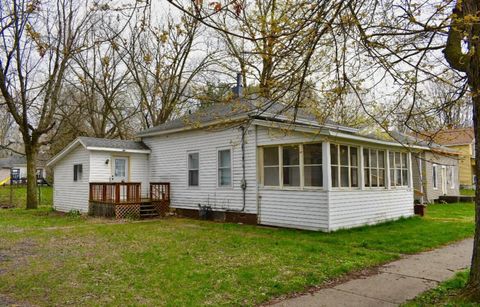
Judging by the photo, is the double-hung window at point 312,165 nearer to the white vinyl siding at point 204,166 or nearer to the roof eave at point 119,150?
the white vinyl siding at point 204,166

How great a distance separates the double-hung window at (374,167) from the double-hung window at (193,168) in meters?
6.11

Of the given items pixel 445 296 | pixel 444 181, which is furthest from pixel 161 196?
pixel 444 181

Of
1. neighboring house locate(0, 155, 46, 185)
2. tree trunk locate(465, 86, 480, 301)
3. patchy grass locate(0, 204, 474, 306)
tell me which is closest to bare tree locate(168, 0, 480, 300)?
tree trunk locate(465, 86, 480, 301)

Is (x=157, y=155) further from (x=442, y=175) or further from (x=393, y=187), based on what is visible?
(x=442, y=175)

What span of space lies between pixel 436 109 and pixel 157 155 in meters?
12.8

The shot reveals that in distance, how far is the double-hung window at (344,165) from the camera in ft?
36.3

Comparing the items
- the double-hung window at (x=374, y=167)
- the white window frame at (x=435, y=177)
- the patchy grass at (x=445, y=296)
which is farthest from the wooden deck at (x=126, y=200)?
the white window frame at (x=435, y=177)

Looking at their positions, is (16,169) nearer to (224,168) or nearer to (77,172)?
(77,172)

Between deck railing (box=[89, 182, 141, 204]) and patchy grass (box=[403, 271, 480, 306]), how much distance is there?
11169 mm

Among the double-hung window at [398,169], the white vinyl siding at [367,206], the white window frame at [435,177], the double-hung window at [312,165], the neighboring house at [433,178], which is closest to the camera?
the white vinyl siding at [367,206]

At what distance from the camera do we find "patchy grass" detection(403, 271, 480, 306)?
4766 mm

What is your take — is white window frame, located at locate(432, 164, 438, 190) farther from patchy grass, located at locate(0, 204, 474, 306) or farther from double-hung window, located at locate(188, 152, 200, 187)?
double-hung window, located at locate(188, 152, 200, 187)

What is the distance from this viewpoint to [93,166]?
1527cm

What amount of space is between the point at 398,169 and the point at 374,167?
76.7 inches
